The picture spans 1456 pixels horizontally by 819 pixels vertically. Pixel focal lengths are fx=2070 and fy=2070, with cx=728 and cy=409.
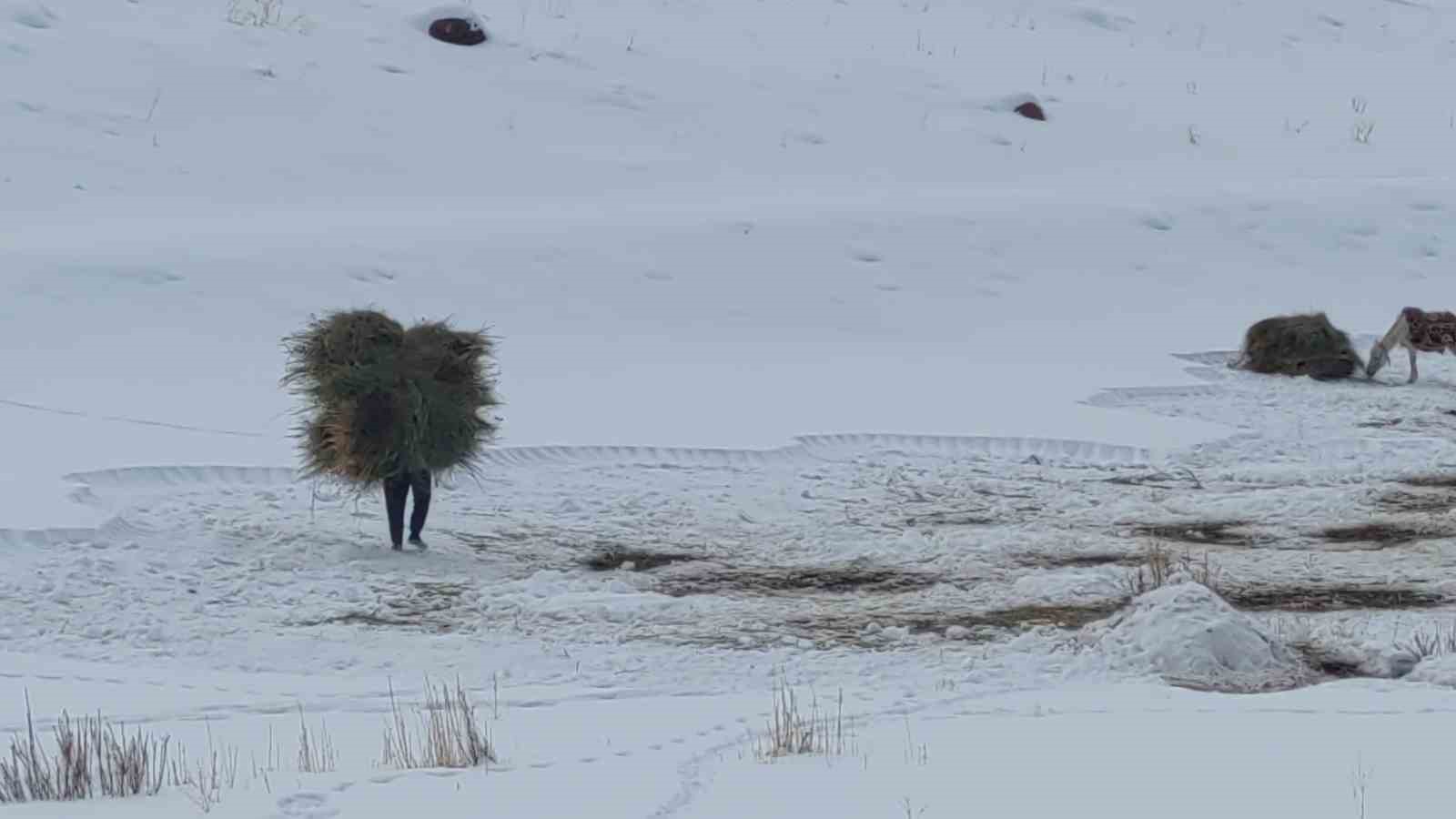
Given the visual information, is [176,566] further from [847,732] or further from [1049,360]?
[1049,360]

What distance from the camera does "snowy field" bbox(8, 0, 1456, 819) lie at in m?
6.39

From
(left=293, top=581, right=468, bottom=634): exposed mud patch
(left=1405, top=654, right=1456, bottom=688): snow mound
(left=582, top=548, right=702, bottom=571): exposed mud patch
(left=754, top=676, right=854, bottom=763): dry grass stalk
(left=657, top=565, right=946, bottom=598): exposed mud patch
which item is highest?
(left=1405, top=654, right=1456, bottom=688): snow mound

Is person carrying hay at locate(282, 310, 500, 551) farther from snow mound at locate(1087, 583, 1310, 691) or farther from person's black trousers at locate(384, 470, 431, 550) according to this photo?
snow mound at locate(1087, 583, 1310, 691)

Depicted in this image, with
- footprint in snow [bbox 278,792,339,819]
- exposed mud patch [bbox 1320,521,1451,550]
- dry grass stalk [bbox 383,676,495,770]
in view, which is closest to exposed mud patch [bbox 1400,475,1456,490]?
exposed mud patch [bbox 1320,521,1451,550]

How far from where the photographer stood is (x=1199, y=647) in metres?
7.30

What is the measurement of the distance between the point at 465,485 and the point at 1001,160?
13079 millimetres

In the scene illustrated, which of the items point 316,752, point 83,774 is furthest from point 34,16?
point 83,774

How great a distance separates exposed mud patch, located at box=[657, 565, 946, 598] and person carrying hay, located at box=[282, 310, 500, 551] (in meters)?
1.22

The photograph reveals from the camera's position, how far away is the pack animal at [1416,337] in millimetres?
16047

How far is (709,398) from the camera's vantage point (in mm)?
13930

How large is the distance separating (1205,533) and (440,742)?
543 cm

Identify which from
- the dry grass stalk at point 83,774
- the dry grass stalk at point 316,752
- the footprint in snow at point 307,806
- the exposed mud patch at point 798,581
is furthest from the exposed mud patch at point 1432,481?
the dry grass stalk at point 83,774

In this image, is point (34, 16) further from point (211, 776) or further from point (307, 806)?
point (307, 806)

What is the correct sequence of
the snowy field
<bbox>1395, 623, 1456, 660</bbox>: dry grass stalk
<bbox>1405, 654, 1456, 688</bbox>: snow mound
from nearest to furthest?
the snowy field
<bbox>1405, 654, 1456, 688</bbox>: snow mound
<bbox>1395, 623, 1456, 660</bbox>: dry grass stalk
